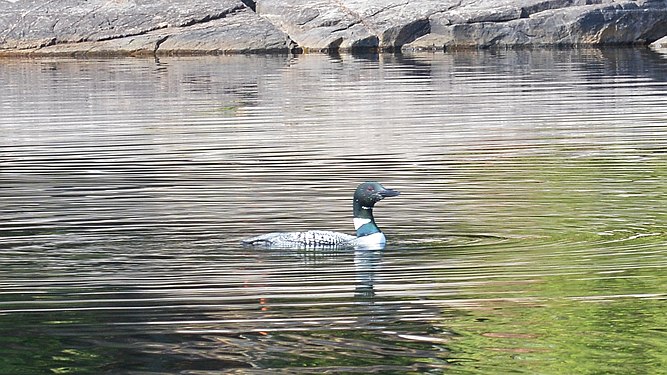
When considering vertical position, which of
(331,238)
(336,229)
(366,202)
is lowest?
(336,229)

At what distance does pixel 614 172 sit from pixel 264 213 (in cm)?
391

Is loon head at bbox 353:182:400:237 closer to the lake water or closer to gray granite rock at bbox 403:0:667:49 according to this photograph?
the lake water

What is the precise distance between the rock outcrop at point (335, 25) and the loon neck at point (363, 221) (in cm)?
3490

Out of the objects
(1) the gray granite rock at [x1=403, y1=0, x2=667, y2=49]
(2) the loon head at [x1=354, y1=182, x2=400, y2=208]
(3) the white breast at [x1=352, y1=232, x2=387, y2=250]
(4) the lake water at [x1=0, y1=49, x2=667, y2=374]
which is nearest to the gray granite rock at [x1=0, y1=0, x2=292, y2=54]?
(1) the gray granite rock at [x1=403, y1=0, x2=667, y2=49]

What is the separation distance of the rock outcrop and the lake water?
20767mm

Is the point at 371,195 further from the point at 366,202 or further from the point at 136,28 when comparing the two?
the point at 136,28

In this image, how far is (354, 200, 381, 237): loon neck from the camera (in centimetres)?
1097

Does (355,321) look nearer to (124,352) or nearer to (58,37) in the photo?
(124,352)

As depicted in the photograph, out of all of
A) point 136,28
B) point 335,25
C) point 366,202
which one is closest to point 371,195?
point 366,202

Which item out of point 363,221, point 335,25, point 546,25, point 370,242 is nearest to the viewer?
point 370,242

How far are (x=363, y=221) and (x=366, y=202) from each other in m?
0.16

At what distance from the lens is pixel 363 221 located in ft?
36.3

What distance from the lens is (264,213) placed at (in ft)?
41.8

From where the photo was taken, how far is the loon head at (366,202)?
36.3 feet
